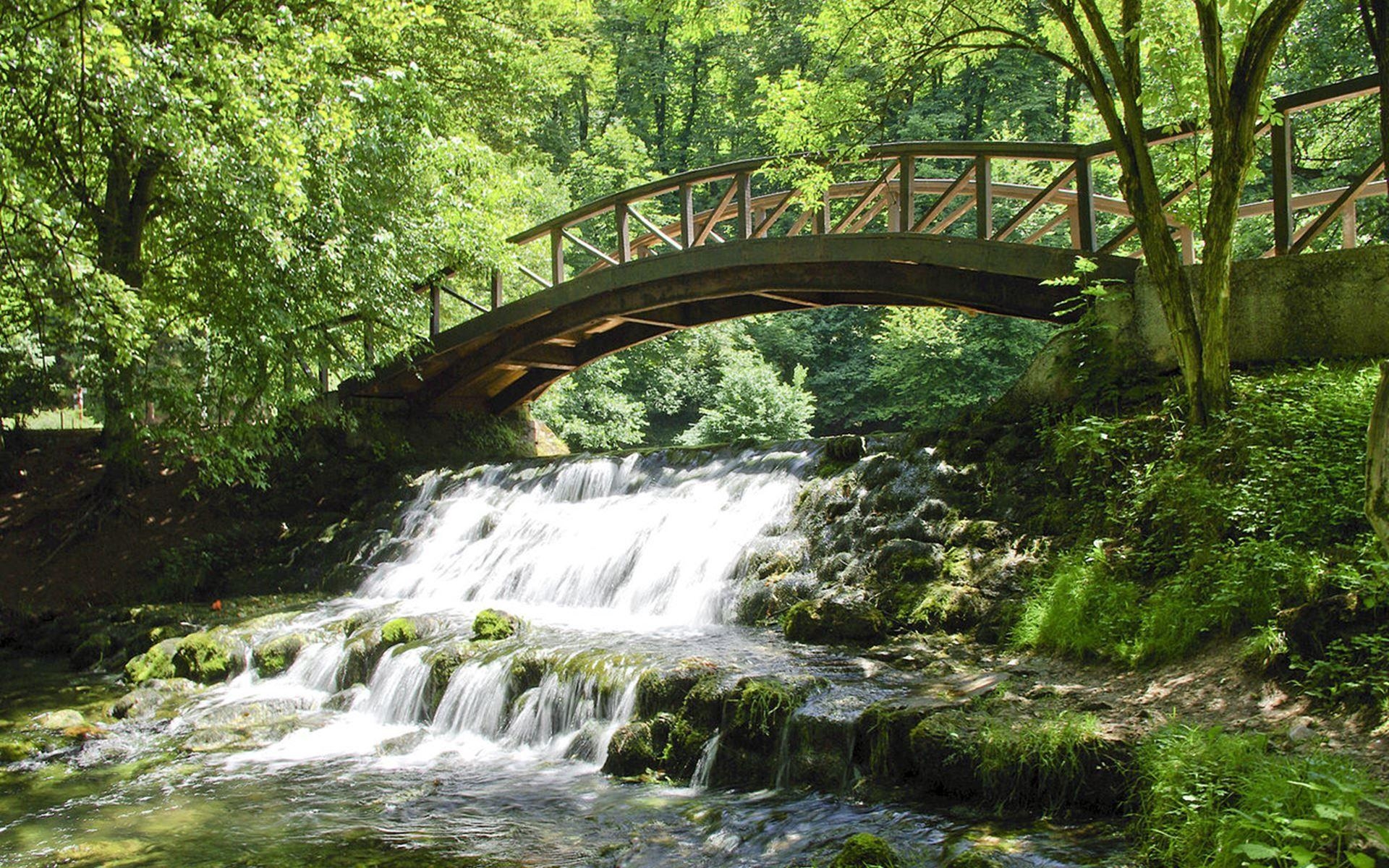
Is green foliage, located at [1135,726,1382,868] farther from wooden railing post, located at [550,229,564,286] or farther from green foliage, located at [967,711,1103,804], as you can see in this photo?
wooden railing post, located at [550,229,564,286]

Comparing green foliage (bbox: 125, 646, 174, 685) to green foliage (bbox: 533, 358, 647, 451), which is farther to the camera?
green foliage (bbox: 533, 358, 647, 451)

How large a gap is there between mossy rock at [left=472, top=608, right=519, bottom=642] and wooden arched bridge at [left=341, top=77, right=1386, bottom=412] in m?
6.15

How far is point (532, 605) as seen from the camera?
41.7 ft

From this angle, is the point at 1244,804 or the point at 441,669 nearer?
the point at 1244,804

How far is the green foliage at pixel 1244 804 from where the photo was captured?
155 inches

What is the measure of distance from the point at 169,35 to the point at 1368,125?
16201 mm

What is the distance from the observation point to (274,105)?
10695 millimetres

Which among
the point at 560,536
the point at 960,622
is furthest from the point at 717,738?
the point at 560,536

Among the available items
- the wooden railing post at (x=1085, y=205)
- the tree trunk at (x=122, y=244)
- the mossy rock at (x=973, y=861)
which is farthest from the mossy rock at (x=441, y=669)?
the wooden railing post at (x=1085, y=205)

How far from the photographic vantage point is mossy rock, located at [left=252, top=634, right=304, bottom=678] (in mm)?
10891

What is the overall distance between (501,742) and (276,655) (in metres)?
4.09

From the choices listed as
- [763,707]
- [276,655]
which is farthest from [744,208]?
[763,707]

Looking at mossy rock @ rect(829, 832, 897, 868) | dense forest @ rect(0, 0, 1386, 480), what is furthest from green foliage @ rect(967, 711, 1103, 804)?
dense forest @ rect(0, 0, 1386, 480)

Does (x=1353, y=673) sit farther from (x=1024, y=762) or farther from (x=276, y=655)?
(x=276, y=655)
